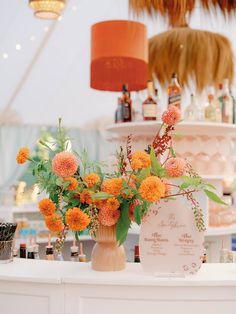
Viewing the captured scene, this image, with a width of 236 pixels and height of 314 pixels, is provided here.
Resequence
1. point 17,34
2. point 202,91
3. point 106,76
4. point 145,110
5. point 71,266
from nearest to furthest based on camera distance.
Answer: point 71,266 → point 145,110 → point 106,76 → point 202,91 → point 17,34

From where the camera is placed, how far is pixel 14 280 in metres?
1.95

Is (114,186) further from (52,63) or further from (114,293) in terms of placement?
(52,63)

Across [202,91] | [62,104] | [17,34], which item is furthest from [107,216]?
[62,104]

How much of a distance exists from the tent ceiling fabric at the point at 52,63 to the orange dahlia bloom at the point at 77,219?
3.83 meters

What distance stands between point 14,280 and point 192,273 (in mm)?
575

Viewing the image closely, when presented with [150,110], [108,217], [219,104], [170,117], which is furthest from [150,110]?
[108,217]

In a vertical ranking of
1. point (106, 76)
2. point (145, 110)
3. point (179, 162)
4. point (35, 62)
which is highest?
point (35, 62)

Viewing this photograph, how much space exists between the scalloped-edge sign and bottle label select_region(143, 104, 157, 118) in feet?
6.14

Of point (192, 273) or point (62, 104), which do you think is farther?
point (62, 104)

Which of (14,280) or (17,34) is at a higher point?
(17,34)

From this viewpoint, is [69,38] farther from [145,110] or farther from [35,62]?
[145,110]

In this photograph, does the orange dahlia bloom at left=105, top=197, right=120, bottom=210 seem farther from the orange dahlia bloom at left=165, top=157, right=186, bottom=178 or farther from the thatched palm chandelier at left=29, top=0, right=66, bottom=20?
the thatched palm chandelier at left=29, top=0, right=66, bottom=20

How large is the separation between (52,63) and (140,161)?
16.4ft

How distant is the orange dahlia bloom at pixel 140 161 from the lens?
1.91 metres
